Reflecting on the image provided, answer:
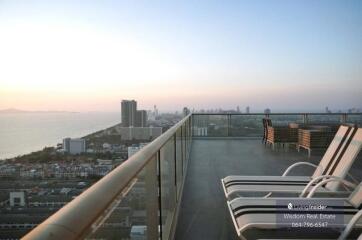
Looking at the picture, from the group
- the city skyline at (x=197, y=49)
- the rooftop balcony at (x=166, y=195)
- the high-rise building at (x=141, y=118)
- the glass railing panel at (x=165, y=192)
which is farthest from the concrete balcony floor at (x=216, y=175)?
the city skyline at (x=197, y=49)

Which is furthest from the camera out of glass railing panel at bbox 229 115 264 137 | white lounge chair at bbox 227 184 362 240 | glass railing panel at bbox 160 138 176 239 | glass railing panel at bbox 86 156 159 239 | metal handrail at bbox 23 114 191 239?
glass railing panel at bbox 229 115 264 137

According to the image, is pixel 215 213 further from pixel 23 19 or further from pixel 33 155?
pixel 23 19

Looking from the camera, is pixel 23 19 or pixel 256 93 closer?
pixel 23 19

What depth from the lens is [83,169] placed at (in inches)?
165

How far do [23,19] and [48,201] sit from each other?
575 inches

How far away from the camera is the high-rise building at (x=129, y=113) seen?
1070 cm

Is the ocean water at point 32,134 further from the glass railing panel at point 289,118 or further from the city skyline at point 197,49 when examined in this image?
the glass railing panel at point 289,118

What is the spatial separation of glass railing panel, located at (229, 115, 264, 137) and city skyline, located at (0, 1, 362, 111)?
970mm

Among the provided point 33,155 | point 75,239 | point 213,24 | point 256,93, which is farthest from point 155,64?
point 75,239

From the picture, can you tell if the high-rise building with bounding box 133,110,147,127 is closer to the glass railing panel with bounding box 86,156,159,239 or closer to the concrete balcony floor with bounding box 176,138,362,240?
the concrete balcony floor with bounding box 176,138,362,240

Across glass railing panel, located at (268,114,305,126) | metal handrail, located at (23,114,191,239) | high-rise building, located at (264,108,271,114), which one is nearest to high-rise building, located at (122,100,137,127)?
glass railing panel, located at (268,114,305,126)

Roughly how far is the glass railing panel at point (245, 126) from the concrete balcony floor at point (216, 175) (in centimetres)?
243

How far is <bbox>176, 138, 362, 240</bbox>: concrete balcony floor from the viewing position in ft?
11.9

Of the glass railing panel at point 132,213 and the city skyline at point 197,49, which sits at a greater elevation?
the city skyline at point 197,49
